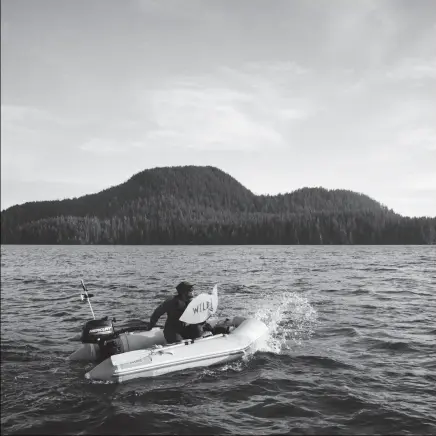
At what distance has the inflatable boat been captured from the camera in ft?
31.9

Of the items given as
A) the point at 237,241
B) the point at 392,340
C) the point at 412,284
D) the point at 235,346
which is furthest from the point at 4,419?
the point at 237,241

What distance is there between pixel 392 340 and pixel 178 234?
14184 centimetres

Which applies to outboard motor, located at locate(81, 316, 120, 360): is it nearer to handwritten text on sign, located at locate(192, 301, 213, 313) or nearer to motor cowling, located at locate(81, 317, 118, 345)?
motor cowling, located at locate(81, 317, 118, 345)

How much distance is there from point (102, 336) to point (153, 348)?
51.2 inches

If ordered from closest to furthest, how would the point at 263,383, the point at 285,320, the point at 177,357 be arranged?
the point at 263,383 → the point at 177,357 → the point at 285,320

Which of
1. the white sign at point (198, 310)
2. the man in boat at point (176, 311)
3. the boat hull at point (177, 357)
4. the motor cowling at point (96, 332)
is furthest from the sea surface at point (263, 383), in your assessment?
the white sign at point (198, 310)

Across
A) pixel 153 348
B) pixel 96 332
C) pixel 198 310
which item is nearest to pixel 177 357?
pixel 153 348

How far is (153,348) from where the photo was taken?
10.4m

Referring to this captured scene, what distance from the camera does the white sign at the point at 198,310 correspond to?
10953 mm

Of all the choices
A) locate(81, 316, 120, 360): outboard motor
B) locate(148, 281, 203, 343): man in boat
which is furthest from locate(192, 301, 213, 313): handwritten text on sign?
locate(81, 316, 120, 360): outboard motor

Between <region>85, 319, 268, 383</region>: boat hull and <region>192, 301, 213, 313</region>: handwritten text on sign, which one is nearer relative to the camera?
<region>85, 319, 268, 383</region>: boat hull

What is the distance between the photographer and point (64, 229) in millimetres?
167875

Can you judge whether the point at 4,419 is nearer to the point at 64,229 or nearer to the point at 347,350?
the point at 347,350

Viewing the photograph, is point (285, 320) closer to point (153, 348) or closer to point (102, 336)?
point (153, 348)
